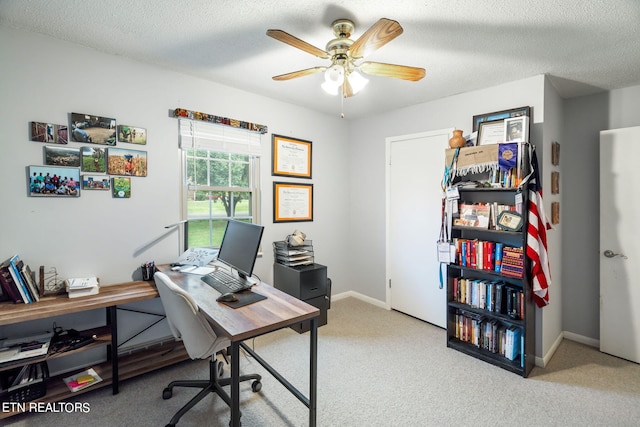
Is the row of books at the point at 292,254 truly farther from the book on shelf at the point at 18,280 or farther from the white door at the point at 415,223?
the book on shelf at the point at 18,280

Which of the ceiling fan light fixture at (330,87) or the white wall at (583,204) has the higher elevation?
the ceiling fan light fixture at (330,87)

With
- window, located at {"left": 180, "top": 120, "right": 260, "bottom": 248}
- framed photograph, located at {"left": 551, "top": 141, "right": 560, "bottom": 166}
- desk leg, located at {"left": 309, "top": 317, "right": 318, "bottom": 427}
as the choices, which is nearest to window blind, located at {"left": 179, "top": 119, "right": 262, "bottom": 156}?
window, located at {"left": 180, "top": 120, "right": 260, "bottom": 248}

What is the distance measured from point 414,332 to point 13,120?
3.82 m

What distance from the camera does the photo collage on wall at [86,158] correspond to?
2.15 m

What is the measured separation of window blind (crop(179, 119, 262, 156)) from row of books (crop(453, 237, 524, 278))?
90.2 inches

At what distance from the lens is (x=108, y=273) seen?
2.42m

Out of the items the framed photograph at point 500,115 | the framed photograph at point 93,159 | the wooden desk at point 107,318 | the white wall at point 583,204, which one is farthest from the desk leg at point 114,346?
the white wall at point 583,204

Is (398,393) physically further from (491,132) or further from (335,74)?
(491,132)

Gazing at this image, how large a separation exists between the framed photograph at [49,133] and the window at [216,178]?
832mm

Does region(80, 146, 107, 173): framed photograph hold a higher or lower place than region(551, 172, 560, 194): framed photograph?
higher

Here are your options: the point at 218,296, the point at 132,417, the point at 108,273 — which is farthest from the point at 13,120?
the point at 132,417

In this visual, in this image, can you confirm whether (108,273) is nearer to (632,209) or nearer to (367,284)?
(367,284)

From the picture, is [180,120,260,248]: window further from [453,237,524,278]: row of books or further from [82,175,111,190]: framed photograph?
[453,237,524,278]: row of books

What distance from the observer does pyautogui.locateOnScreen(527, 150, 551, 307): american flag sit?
2355 mm
